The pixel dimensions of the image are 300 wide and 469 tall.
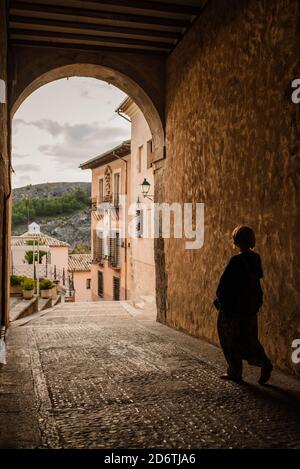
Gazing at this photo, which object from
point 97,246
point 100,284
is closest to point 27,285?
point 100,284

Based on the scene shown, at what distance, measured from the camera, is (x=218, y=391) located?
4.14 meters

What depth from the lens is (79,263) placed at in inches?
1499

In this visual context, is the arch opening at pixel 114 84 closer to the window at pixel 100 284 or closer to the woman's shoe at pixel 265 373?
the woman's shoe at pixel 265 373

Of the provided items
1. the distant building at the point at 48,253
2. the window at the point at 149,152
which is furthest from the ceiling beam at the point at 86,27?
the distant building at the point at 48,253

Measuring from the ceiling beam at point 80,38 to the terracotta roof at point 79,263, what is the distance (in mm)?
29057

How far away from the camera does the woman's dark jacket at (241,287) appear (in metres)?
4.30

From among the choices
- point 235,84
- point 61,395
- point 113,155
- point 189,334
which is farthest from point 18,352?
point 113,155

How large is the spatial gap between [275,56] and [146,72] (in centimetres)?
443

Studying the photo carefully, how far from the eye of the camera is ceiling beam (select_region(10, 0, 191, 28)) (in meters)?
7.23

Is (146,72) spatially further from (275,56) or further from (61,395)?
(61,395)

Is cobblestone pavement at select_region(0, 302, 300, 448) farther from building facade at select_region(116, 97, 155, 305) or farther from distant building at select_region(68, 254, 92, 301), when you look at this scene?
distant building at select_region(68, 254, 92, 301)

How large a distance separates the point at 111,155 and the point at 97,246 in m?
6.34

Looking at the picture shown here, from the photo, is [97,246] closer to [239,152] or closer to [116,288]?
[116,288]

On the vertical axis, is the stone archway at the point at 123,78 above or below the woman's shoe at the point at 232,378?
above
